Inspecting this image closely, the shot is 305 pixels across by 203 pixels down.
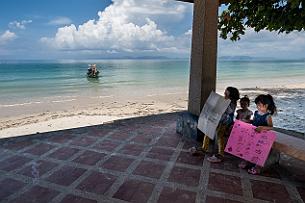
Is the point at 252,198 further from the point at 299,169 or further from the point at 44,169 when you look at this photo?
the point at 44,169

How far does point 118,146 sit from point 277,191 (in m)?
2.46

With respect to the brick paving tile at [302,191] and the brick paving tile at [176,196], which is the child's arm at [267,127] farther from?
the brick paving tile at [176,196]

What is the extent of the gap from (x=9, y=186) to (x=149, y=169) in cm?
172

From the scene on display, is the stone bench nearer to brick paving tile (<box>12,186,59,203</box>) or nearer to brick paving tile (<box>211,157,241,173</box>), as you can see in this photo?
brick paving tile (<box>211,157,241,173</box>)

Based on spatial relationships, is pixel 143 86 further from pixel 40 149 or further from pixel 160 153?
pixel 160 153

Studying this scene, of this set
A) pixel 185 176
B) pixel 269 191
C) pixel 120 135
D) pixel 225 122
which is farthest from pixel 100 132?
pixel 269 191

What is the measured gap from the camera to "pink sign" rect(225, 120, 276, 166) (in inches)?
119

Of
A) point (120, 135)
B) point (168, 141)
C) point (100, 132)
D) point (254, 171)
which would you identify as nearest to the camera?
point (254, 171)

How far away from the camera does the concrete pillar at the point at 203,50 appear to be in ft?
12.3

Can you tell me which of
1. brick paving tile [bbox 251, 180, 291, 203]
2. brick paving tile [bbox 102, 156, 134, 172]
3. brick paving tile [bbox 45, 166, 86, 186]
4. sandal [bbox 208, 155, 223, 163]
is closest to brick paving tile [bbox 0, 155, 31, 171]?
brick paving tile [bbox 45, 166, 86, 186]

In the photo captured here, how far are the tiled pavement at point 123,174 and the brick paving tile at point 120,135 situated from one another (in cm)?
5

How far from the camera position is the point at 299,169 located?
10.4 feet

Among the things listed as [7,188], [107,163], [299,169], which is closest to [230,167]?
[299,169]

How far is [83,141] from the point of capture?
165 inches
